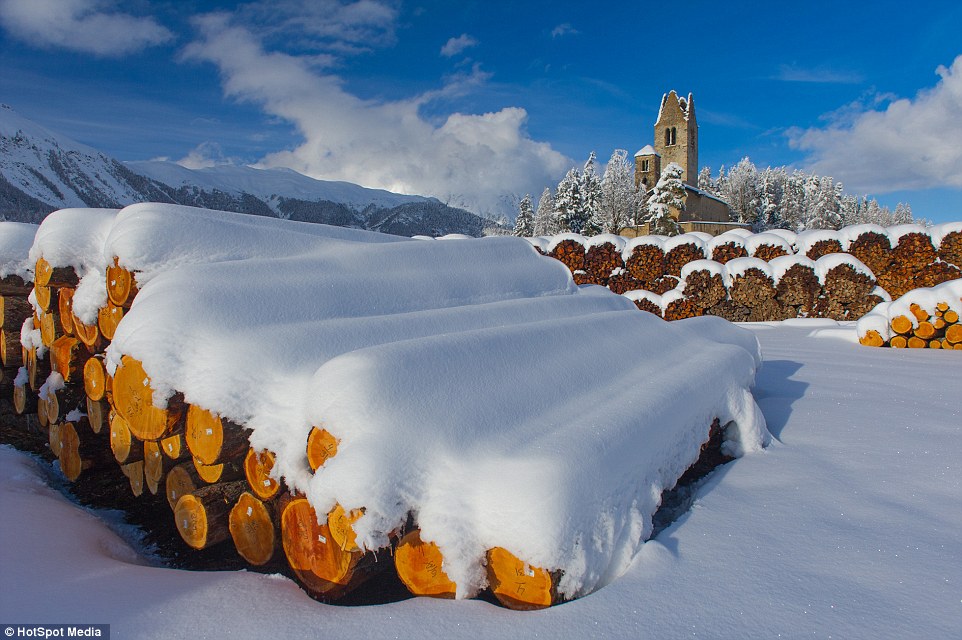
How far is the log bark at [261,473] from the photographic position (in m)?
2.06

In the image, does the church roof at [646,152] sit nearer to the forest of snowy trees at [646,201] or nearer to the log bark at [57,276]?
the forest of snowy trees at [646,201]

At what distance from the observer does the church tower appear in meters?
52.6

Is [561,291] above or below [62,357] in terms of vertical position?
above

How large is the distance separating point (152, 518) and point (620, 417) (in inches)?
105

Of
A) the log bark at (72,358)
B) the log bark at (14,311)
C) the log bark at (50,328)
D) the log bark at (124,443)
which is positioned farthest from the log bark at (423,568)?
the log bark at (14,311)

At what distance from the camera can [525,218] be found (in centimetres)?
4741

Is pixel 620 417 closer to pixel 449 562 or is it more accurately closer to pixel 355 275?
pixel 449 562

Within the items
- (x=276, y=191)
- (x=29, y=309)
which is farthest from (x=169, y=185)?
(x=29, y=309)

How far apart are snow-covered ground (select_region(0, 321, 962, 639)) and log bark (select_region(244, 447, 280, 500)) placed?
33cm

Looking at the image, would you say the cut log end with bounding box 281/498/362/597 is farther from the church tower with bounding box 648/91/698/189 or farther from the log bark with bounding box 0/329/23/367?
the church tower with bounding box 648/91/698/189

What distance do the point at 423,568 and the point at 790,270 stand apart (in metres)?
9.55

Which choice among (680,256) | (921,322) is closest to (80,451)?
(921,322)

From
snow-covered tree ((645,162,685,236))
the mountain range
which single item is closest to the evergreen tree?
snow-covered tree ((645,162,685,236))

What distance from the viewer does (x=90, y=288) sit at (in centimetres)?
294
